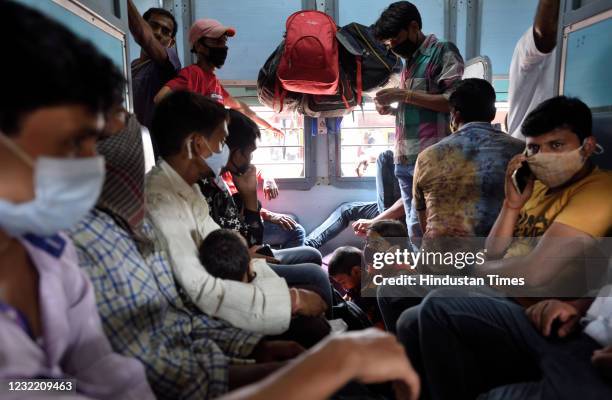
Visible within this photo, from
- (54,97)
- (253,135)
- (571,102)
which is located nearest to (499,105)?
(571,102)

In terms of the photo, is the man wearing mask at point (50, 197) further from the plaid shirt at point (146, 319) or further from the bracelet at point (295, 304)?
the bracelet at point (295, 304)

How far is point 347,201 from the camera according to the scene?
436cm

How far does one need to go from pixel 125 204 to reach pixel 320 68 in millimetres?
2704

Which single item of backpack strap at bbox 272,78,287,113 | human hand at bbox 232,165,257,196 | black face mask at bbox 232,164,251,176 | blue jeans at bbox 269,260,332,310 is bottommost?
blue jeans at bbox 269,260,332,310

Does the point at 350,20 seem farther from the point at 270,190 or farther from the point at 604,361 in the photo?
the point at 604,361

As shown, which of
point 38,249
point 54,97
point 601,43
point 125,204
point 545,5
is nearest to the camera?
point 54,97

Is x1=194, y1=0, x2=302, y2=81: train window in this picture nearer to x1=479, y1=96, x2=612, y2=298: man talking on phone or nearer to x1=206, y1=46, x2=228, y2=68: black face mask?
x1=206, y1=46, x2=228, y2=68: black face mask

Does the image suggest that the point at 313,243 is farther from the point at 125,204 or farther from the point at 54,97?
the point at 54,97

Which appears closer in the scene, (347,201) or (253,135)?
(253,135)

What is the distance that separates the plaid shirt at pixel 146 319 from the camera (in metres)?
0.90

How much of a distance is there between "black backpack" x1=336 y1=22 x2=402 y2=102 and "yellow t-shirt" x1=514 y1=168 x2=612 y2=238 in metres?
2.29

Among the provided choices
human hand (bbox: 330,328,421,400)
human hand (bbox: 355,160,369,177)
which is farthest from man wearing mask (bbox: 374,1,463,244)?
human hand (bbox: 330,328,421,400)

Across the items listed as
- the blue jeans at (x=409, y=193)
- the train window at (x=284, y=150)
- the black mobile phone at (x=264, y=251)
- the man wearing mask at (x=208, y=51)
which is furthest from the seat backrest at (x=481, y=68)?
the black mobile phone at (x=264, y=251)

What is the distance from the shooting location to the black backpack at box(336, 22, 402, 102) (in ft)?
11.7
